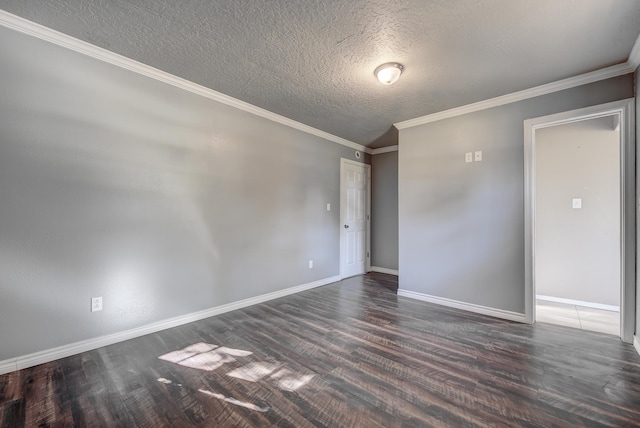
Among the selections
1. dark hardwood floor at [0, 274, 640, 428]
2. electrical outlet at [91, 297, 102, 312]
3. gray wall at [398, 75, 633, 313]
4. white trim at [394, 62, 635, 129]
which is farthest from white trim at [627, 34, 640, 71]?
electrical outlet at [91, 297, 102, 312]

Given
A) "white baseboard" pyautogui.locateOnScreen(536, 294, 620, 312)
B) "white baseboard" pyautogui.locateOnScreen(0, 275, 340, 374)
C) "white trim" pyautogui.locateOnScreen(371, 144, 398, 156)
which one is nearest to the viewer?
"white baseboard" pyautogui.locateOnScreen(0, 275, 340, 374)

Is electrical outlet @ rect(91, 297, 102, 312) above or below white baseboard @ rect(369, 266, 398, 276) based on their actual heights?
above

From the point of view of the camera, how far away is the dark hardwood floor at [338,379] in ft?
4.95

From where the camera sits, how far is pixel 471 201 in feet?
10.7

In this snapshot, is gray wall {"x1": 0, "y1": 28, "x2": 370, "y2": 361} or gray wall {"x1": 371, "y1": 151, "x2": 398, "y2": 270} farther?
gray wall {"x1": 371, "y1": 151, "x2": 398, "y2": 270}

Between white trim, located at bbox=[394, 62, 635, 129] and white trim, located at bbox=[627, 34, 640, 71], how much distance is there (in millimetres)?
31

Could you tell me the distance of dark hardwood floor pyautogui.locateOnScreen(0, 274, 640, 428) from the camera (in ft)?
4.95

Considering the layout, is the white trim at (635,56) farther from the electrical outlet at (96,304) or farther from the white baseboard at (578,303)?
the electrical outlet at (96,304)

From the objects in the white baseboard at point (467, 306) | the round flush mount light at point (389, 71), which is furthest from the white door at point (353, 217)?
the round flush mount light at point (389, 71)

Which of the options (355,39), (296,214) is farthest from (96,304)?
(355,39)

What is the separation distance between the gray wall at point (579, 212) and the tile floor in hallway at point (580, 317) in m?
0.24

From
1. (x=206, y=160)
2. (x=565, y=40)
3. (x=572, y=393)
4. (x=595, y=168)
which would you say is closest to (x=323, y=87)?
(x=206, y=160)

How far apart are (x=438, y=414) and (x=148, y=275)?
254 centimetres

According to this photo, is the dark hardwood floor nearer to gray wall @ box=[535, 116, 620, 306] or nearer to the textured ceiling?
gray wall @ box=[535, 116, 620, 306]
